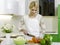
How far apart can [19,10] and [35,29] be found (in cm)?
47

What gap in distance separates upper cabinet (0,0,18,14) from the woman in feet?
0.83

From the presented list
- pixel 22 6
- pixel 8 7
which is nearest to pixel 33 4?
pixel 22 6

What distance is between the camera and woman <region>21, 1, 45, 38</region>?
3.03 m

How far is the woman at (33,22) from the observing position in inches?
119

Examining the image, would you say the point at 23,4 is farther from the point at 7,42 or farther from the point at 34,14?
the point at 7,42

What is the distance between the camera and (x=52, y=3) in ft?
10.1

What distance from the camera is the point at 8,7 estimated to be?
3.05 metres

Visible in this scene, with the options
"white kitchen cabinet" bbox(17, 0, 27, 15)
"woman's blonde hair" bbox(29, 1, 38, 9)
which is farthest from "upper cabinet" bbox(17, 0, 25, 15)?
"woman's blonde hair" bbox(29, 1, 38, 9)

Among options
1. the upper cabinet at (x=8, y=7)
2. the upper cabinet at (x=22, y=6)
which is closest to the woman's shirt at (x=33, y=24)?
the upper cabinet at (x=22, y=6)

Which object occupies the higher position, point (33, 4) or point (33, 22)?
point (33, 4)

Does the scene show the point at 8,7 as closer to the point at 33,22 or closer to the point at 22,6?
the point at 22,6

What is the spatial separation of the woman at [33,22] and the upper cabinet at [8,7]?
0.83 ft

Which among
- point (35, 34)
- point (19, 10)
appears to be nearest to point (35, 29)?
point (35, 34)

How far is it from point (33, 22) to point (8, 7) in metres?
0.55
